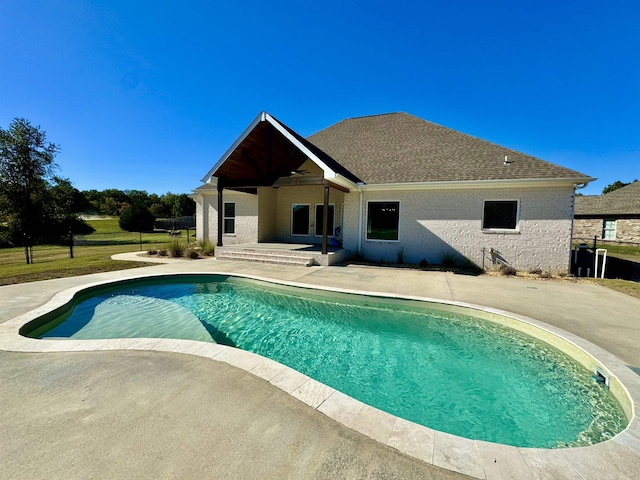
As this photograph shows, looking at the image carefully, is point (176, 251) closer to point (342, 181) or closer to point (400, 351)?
point (342, 181)

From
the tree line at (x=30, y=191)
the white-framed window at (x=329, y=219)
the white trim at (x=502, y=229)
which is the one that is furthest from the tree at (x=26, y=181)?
the white trim at (x=502, y=229)

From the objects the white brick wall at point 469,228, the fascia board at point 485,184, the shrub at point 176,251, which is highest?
the fascia board at point 485,184

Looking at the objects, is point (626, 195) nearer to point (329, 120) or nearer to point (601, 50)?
point (601, 50)

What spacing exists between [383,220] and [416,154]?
13.2 feet

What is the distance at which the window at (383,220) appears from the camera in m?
12.3

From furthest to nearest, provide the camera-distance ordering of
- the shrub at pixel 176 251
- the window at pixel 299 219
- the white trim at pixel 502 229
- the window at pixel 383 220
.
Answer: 1. the window at pixel 299 219
2. the shrub at pixel 176 251
3. the window at pixel 383 220
4. the white trim at pixel 502 229

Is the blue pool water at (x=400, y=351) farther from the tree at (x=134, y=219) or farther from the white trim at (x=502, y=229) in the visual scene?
the tree at (x=134, y=219)

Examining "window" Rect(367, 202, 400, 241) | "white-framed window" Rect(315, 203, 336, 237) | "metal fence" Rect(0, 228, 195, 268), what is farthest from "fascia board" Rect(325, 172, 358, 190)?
"metal fence" Rect(0, 228, 195, 268)

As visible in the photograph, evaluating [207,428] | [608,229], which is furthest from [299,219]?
Result: [608,229]

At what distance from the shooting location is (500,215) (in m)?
10.8

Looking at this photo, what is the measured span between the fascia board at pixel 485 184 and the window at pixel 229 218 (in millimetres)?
8184

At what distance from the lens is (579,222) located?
25.2m

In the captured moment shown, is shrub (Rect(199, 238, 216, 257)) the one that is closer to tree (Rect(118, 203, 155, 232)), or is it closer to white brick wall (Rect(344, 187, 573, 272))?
white brick wall (Rect(344, 187, 573, 272))

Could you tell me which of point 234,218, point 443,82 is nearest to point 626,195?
point 443,82
